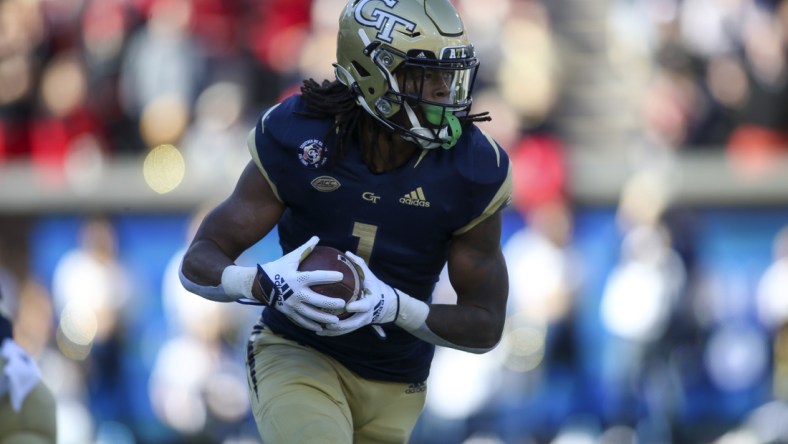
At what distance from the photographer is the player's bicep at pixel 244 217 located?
4.03 m

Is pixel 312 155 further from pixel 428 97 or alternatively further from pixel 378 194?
pixel 428 97

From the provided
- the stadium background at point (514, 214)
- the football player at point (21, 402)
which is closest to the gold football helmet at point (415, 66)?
the football player at point (21, 402)

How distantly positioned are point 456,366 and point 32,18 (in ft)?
12.2

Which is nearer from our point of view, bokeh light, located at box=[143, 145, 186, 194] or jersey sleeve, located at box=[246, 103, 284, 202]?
jersey sleeve, located at box=[246, 103, 284, 202]

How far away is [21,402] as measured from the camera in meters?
4.47

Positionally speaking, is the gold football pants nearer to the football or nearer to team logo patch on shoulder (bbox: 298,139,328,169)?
the football

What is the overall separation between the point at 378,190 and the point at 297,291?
1.58 feet

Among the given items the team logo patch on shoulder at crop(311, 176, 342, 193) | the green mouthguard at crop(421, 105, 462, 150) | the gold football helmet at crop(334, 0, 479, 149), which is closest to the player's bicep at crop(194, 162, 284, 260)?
the team logo patch on shoulder at crop(311, 176, 342, 193)

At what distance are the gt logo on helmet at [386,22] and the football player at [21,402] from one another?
1573 mm

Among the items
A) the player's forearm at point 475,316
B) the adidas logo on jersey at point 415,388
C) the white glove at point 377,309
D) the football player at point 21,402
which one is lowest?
the football player at point 21,402

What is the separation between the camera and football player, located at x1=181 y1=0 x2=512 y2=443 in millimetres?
3996

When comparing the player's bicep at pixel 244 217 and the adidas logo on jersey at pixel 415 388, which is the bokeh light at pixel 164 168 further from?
the player's bicep at pixel 244 217

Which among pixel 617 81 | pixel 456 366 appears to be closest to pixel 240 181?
pixel 456 366

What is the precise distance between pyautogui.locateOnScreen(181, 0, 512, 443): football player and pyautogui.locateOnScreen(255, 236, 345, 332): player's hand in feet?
0.56
